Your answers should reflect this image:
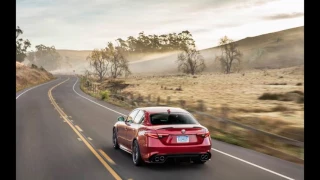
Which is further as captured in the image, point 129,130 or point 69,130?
point 69,130

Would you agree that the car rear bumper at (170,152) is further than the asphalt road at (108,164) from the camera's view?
Yes

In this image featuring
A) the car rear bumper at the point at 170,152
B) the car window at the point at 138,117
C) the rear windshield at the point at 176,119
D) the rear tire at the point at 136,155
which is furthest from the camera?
the car window at the point at 138,117

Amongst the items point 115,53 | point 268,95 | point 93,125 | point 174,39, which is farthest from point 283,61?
point 93,125

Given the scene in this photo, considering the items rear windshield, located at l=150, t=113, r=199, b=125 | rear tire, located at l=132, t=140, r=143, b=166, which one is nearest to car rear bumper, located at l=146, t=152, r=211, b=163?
rear tire, located at l=132, t=140, r=143, b=166

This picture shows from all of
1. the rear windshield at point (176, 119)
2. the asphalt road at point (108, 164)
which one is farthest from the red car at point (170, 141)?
the asphalt road at point (108, 164)

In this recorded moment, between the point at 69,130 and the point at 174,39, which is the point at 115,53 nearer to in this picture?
the point at 174,39

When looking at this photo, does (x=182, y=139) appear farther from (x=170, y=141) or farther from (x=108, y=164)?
(x=108, y=164)

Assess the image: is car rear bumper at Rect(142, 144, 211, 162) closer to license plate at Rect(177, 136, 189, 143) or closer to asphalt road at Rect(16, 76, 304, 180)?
license plate at Rect(177, 136, 189, 143)

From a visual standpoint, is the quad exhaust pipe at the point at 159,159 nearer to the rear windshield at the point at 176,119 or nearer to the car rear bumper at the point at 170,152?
the car rear bumper at the point at 170,152

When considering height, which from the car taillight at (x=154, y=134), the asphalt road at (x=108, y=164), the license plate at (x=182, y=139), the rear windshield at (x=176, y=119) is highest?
the rear windshield at (x=176, y=119)

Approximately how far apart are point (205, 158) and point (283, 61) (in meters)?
187
